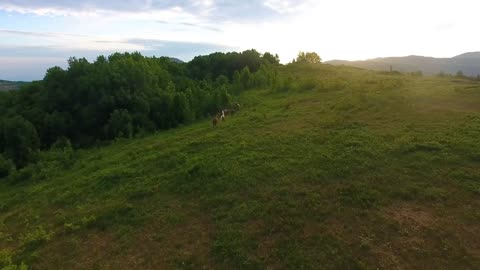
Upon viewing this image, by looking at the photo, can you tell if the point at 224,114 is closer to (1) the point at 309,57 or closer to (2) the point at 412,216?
(2) the point at 412,216

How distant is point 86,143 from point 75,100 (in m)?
4.47

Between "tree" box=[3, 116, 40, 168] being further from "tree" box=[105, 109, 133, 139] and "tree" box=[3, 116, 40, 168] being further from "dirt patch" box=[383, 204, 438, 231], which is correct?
"dirt patch" box=[383, 204, 438, 231]

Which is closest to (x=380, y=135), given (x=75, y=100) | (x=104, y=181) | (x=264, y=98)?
(x=104, y=181)

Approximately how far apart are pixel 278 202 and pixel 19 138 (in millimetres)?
23187

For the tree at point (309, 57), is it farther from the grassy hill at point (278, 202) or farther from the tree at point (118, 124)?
the grassy hill at point (278, 202)

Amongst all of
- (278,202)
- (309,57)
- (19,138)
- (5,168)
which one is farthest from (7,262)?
(309,57)

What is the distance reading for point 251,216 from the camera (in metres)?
10.4

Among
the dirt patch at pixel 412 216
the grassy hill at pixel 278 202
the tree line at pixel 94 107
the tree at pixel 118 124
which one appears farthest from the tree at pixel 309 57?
the dirt patch at pixel 412 216

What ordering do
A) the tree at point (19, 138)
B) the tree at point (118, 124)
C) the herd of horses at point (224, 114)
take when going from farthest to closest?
the tree at point (118, 124), the tree at point (19, 138), the herd of horses at point (224, 114)

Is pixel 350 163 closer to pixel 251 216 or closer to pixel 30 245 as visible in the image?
pixel 251 216

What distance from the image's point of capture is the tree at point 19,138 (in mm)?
25922

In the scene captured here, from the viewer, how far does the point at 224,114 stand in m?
25.4

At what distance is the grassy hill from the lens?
28.8 ft

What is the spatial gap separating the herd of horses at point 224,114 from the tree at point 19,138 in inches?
504
